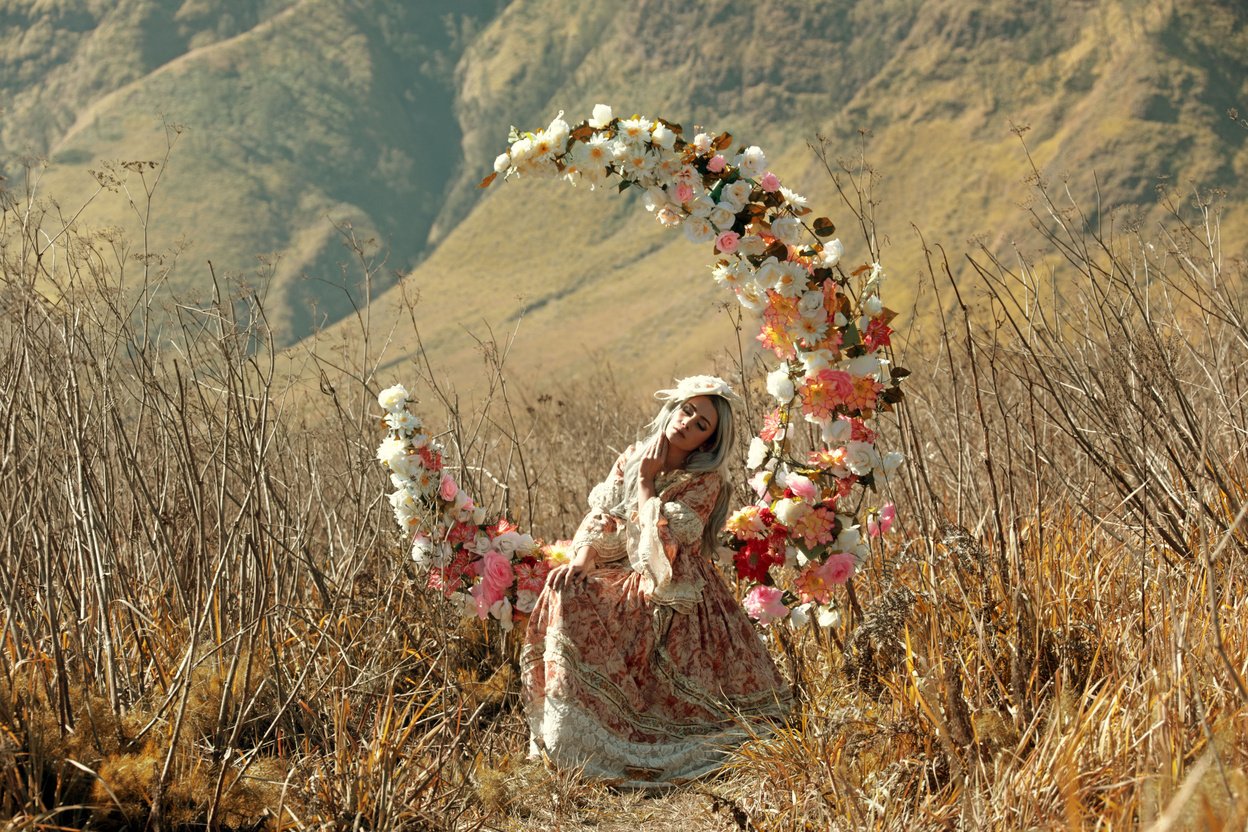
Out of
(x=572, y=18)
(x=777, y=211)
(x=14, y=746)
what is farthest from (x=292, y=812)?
(x=572, y=18)

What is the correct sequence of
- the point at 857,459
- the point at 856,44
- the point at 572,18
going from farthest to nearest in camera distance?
the point at 572,18 → the point at 856,44 → the point at 857,459

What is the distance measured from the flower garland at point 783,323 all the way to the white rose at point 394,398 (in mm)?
808

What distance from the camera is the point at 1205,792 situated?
2.30 m

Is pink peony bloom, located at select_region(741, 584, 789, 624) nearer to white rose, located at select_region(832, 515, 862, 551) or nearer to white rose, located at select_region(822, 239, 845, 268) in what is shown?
white rose, located at select_region(832, 515, 862, 551)

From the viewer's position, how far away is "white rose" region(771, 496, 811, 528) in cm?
438

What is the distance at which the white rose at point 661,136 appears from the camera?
462cm

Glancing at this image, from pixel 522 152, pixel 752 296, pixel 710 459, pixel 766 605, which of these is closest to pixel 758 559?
pixel 766 605

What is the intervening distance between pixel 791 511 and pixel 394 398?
4.88 ft

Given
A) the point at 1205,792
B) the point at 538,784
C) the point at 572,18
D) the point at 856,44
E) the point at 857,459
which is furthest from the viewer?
the point at 572,18

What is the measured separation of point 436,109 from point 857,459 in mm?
91121

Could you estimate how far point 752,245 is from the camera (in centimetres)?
460

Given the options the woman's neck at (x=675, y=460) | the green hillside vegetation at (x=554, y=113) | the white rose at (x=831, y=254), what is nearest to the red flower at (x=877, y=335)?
the white rose at (x=831, y=254)

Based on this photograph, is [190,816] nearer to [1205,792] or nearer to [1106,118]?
[1205,792]

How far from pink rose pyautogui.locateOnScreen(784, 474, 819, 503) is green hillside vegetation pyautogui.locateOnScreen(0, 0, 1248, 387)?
92.4ft
